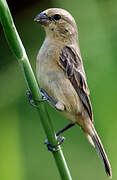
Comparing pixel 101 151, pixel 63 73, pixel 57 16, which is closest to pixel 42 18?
pixel 57 16

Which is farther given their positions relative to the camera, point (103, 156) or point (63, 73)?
point (63, 73)

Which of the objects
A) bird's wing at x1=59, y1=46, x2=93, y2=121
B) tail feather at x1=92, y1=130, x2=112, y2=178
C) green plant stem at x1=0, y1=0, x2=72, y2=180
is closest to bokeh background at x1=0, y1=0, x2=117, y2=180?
tail feather at x1=92, y1=130, x2=112, y2=178

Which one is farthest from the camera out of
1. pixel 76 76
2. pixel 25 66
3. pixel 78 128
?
pixel 76 76

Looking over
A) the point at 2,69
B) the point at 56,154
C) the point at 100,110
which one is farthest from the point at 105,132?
the point at 2,69

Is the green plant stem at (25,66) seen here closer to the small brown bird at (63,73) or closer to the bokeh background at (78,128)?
the bokeh background at (78,128)

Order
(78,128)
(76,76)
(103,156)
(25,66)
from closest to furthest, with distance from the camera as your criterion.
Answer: (25,66), (103,156), (78,128), (76,76)

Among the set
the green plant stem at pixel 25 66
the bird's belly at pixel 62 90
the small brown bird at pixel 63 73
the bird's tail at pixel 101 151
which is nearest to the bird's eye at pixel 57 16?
the small brown bird at pixel 63 73

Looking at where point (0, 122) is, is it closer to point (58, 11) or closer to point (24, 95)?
point (24, 95)

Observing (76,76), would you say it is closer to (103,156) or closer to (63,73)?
(63,73)
